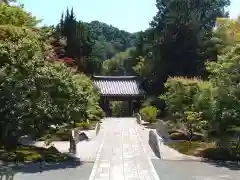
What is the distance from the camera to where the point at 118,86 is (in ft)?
165

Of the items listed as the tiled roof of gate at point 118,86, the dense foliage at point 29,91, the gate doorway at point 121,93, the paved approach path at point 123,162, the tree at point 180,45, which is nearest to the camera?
the paved approach path at point 123,162

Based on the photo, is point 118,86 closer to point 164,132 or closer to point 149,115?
point 149,115

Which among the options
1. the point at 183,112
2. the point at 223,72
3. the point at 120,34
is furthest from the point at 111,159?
the point at 120,34

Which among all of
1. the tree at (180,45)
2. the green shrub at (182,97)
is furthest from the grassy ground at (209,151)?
the tree at (180,45)

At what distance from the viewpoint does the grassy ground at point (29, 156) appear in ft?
49.8

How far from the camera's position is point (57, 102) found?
16141 mm

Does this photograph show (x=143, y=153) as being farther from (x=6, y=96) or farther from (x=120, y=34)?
(x=120, y=34)

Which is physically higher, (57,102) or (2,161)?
(57,102)

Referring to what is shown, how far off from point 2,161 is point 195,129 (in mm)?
11112

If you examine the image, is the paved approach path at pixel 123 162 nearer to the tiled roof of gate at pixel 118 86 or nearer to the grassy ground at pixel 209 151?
the grassy ground at pixel 209 151

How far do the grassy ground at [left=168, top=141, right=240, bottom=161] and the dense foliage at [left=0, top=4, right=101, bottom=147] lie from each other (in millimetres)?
5597

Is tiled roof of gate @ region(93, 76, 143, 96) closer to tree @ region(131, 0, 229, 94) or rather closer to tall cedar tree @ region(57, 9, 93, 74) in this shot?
tall cedar tree @ region(57, 9, 93, 74)

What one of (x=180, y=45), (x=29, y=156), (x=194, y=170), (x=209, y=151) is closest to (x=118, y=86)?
(x=180, y=45)

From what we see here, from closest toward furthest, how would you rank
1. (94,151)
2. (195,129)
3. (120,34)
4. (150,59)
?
(94,151) → (195,129) → (150,59) → (120,34)
